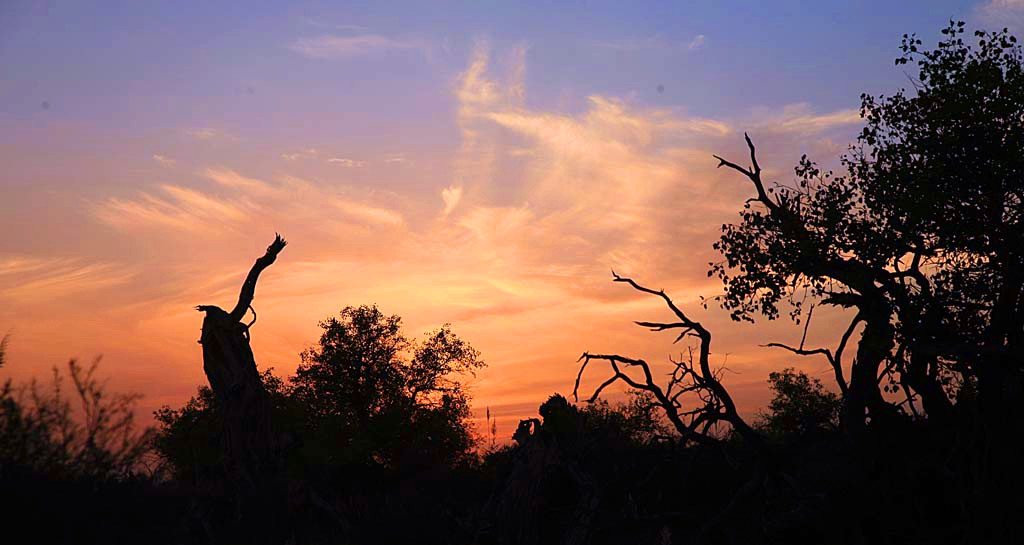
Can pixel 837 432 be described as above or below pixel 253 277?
below

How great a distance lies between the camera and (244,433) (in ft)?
101

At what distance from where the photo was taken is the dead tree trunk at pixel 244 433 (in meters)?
30.3

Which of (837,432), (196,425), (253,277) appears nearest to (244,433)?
(253,277)

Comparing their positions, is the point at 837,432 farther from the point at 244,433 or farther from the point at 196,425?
the point at 196,425

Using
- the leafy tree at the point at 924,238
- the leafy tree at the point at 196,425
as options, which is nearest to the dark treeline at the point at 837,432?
the leafy tree at the point at 924,238

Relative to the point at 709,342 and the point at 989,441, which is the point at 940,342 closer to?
the point at 989,441

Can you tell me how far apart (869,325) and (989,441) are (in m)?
3.30

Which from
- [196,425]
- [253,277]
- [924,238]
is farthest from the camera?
[196,425]

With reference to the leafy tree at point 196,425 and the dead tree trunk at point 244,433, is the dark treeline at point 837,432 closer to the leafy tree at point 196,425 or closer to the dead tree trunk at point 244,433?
the dead tree trunk at point 244,433

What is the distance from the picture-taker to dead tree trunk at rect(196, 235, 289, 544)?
3030cm

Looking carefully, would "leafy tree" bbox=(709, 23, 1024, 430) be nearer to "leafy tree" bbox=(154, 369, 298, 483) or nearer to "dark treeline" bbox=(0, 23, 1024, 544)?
"dark treeline" bbox=(0, 23, 1024, 544)

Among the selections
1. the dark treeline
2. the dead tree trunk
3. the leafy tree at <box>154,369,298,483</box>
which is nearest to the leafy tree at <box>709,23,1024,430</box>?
the dark treeline

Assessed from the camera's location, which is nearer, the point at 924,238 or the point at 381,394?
the point at 924,238

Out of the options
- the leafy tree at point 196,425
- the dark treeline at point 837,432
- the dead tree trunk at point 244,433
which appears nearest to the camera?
the dark treeline at point 837,432
